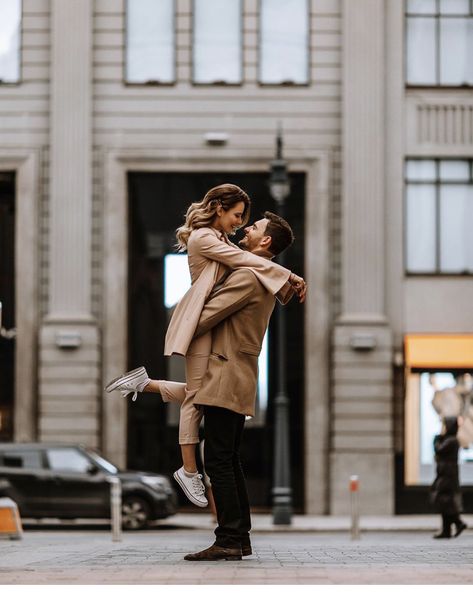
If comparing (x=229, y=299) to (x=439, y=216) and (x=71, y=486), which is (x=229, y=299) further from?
(x=439, y=216)

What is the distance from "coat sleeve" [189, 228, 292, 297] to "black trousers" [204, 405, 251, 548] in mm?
733

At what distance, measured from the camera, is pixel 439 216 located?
30484 mm

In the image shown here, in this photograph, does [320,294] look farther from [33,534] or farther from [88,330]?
[33,534]

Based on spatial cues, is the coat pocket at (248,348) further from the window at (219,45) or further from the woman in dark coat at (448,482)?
the window at (219,45)

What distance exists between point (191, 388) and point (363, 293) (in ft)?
71.2

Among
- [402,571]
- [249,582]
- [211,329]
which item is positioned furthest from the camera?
[211,329]

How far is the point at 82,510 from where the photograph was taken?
24.9m

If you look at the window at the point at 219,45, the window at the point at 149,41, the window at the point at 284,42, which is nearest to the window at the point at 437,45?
the window at the point at 284,42

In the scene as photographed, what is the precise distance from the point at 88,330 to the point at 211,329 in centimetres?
2160

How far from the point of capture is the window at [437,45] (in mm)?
30625

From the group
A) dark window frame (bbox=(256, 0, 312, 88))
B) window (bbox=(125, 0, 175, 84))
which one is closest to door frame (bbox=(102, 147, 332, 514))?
dark window frame (bbox=(256, 0, 312, 88))

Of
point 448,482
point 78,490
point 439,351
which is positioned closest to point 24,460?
point 78,490

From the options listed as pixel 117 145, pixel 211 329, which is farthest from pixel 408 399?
pixel 211 329

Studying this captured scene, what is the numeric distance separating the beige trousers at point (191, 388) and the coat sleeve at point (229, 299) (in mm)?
78
